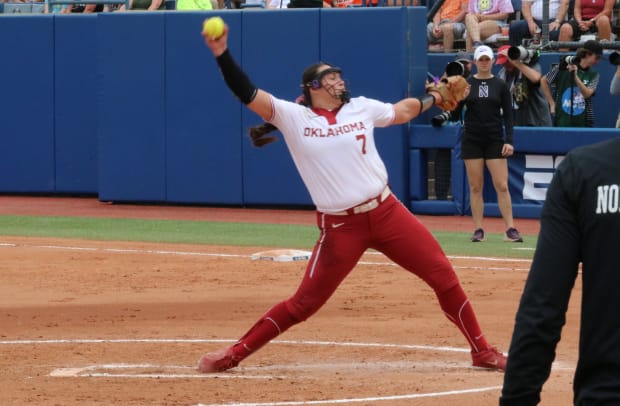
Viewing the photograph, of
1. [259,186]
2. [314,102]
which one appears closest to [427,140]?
[259,186]

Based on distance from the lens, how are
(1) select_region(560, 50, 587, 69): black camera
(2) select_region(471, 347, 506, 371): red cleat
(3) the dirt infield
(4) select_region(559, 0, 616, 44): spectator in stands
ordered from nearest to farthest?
(3) the dirt infield < (2) select_region(471, 347, 506, 371): red cleat < (1) select_region(560, 50, 587, 69): black camera < (4) select_region(559, 0, 616, 44): spectator in stands

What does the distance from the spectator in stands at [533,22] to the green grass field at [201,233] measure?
4.14 meters

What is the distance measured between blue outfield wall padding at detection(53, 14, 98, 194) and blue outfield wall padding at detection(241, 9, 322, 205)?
2924mm

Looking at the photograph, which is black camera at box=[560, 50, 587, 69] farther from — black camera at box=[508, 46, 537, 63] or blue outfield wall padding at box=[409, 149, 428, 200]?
blue outfield wall padding at box=[409, 149, 428, 200]

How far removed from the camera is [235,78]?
719 centimetres

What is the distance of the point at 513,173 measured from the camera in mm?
17219

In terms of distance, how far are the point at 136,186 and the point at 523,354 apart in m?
16.7

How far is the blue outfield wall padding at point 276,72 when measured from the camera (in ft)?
59.4

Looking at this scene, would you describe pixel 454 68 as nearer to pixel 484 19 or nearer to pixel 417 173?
pixel 417 173

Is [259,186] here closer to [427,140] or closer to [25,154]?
[427,140]

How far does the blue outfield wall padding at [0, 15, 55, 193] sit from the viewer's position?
20281 mm

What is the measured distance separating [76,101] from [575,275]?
17.8m

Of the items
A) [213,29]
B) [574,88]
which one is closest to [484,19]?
[574,88]

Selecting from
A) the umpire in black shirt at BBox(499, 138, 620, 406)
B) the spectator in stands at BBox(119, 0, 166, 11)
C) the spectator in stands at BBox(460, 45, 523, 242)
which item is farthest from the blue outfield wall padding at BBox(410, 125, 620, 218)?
the umpire in black shirt at BBox(499, 138, 620, 406)
